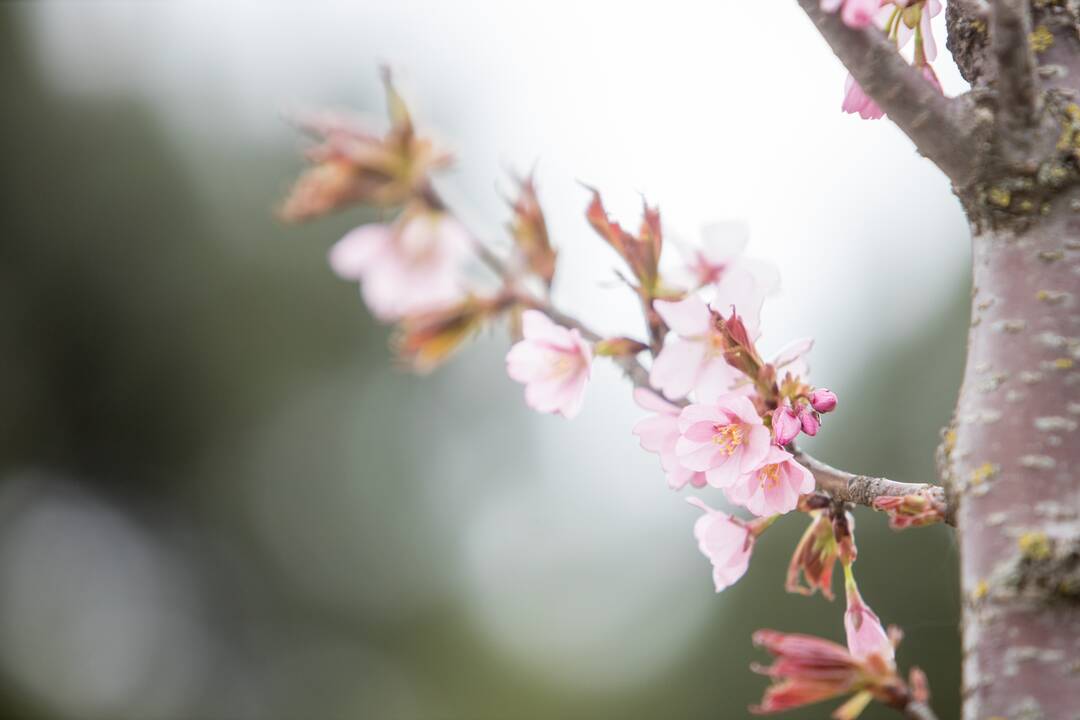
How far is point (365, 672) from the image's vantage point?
12.1 m

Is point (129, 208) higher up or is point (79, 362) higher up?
point (129, 208)

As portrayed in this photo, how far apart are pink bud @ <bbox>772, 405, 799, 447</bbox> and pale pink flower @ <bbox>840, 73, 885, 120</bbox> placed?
265 millimetres

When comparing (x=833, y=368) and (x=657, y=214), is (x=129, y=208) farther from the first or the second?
(x=657, y=214)

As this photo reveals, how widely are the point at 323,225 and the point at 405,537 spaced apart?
13.4 feet

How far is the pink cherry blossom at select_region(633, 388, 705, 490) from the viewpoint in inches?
31.2

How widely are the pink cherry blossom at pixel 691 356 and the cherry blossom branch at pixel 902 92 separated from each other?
20 centimetres

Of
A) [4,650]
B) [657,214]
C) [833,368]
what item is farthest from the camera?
[4,650]

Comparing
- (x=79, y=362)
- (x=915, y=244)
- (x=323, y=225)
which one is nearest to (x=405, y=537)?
(x=323, y=225)

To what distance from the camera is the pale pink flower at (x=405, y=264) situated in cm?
75

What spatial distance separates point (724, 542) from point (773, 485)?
0.12 metres

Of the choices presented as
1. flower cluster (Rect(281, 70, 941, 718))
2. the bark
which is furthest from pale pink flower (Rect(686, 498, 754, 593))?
the bark

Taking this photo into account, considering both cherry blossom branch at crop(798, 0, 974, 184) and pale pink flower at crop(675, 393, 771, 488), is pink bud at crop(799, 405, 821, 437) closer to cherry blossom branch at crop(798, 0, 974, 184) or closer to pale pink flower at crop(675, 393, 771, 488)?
pale pink flower at crop(675, 393, 771, 488)

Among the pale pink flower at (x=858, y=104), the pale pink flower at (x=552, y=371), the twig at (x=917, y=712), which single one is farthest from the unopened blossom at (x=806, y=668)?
the pale pink flower at (x=858, y=104)

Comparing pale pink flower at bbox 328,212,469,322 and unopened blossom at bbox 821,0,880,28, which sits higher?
pale pink flower at bbox 328,212,469,322
